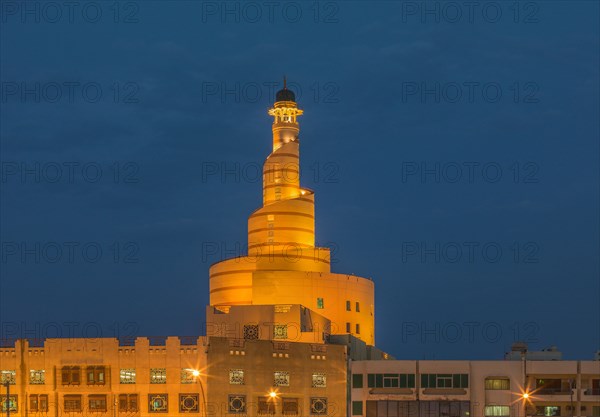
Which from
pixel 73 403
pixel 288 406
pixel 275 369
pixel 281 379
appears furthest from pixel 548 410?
pixel 73 403

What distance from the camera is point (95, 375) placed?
115812 millimetres

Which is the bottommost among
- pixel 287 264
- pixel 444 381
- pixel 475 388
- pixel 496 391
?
pixel 496 391

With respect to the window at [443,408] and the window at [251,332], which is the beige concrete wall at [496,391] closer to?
the window at [443,408]

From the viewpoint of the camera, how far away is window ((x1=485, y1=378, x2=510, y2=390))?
118125 millimetres

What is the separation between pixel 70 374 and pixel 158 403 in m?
9.23

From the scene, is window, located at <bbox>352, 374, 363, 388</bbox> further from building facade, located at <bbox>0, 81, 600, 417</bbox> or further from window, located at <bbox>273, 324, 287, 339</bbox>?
window, located at <bbox>273, 324, 287, 339</bbox>

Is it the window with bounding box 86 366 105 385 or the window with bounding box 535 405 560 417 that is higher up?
the window with bounding box 86 366 105 385

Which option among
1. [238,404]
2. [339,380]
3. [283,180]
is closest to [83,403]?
[238,404]

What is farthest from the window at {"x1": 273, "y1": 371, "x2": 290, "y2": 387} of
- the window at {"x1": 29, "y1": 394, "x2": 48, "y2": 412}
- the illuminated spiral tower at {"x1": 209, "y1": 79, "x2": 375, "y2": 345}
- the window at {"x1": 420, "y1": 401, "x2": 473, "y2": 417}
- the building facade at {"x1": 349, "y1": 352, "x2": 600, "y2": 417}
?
the window at {"x1": 29, "y1": 394, "x2": 48, "y2": 412}

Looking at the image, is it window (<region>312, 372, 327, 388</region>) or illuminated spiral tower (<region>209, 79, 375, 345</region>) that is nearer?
window (<region>312, 372, 327, 388</region>)

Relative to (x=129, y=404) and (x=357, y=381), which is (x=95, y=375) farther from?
(x=357, y=381)

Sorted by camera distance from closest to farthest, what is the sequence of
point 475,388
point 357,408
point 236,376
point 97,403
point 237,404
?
1. point 237,404
2. point 236,376
3. point 97,403
4. point 475,388
5. point 357,408

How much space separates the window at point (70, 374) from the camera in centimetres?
11600

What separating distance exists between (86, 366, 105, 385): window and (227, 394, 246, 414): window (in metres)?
12.6
